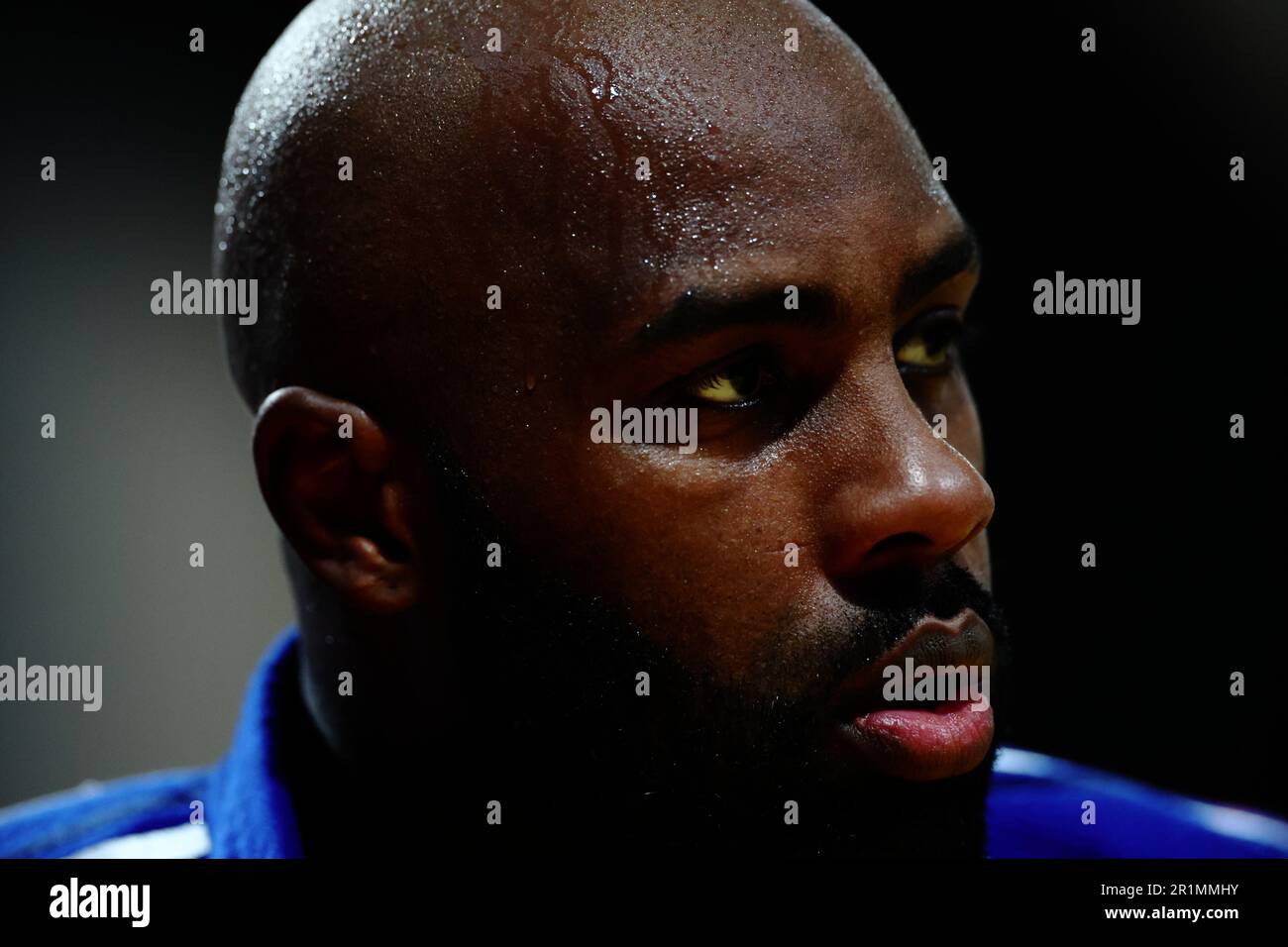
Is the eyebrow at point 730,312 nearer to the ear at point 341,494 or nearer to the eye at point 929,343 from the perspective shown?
the eye at point 929,343

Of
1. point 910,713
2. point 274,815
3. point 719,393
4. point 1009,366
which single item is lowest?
point 274,815

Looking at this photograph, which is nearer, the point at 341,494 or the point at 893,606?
the point at 893,606

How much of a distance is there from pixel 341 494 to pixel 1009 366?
3.69 feet

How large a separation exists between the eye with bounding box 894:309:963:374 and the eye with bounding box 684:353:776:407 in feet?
0.48

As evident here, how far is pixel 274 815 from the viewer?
1271 mm

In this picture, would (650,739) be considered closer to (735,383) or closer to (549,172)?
(735,383)

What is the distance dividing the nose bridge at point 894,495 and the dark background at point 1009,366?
82 centimetres

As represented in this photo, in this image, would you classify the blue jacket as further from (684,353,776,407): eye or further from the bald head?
(684,353,776,407): eye

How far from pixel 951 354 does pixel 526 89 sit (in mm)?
514

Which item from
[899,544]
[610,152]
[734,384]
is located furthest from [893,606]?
[610,152]

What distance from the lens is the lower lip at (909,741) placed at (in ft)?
3.40
